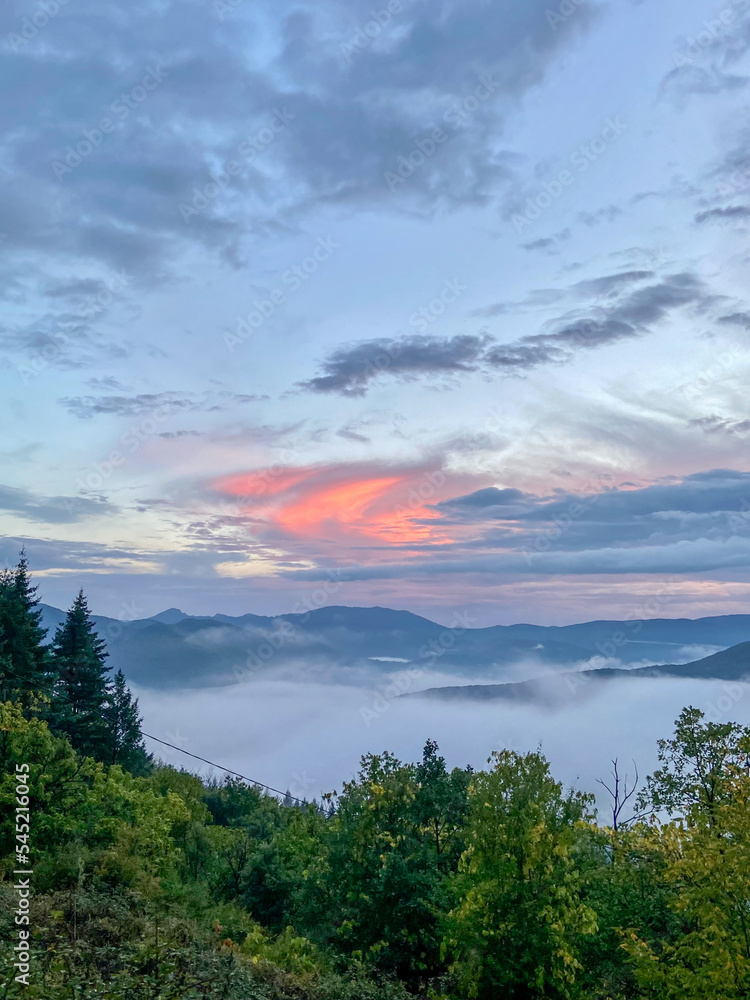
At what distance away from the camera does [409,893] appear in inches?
765

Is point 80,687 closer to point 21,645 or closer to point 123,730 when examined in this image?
point 21,645

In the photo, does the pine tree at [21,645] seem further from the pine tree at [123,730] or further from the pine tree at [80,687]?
the pine tree at [123,730]

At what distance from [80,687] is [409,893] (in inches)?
1647

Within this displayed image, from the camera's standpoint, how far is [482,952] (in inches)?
619

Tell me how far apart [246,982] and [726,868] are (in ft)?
32.0

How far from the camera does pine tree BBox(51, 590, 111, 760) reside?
1960 inches

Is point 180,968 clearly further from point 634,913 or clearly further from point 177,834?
point 177,834

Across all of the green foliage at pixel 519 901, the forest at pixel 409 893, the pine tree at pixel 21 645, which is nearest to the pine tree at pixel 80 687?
the pine tree at pixel 21 645

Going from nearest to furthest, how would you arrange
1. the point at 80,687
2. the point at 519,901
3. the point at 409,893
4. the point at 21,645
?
the point at 519,901 < the point at 409,893 < the point at 21,645 < the point at 80,687

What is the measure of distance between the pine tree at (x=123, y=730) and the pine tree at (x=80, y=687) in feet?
6.53

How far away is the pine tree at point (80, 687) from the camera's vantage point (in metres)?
49.8

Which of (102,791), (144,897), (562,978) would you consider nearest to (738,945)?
(562,978)

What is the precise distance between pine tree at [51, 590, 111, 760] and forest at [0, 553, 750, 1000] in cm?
2275

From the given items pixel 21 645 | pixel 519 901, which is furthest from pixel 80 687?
pixel 519 901
